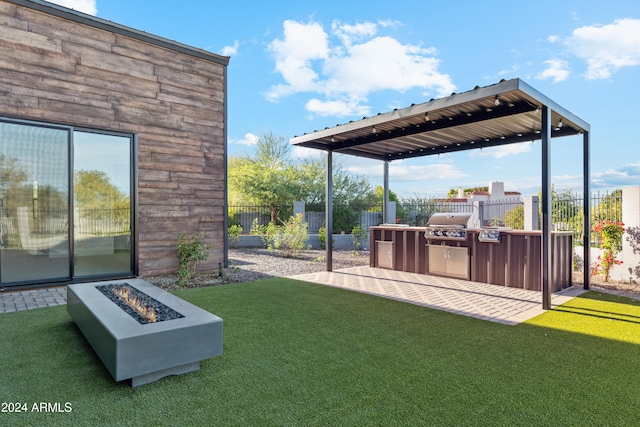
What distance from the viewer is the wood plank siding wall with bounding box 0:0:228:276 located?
213 inches

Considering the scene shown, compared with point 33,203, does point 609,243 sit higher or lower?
lower

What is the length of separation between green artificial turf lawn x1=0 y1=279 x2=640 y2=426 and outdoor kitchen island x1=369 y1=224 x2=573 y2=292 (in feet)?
5.07

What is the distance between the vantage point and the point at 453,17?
7.30 meters

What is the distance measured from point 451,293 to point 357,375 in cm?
339

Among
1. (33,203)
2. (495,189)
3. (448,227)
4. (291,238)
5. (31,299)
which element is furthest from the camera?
(495,189)

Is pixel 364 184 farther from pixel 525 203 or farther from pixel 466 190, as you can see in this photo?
pixel 466 190

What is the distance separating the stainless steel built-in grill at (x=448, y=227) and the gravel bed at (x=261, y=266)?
2.34 metres

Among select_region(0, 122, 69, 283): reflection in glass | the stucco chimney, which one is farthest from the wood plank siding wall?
the stucco chimney

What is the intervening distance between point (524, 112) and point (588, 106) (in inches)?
115

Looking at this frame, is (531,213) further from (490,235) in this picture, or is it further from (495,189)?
(495,189)

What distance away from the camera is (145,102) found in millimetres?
6473

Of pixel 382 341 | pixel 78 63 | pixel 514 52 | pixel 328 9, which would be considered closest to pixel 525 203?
pixel 514 52

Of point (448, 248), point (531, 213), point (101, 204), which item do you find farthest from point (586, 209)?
point (101, 204)

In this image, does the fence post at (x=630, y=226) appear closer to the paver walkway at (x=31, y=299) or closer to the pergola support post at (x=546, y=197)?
the pergola support post at (x=546, y=197)
